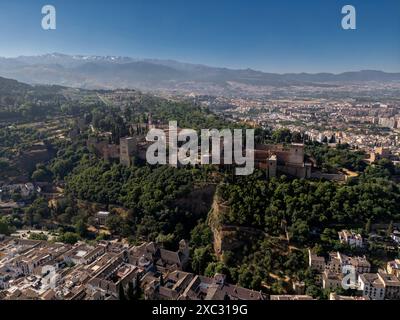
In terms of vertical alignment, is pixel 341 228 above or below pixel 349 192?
below

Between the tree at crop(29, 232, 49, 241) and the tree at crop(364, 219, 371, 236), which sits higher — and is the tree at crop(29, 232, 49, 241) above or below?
below

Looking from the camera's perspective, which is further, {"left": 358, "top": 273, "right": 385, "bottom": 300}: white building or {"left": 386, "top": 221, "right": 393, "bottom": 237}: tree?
{"left": 386, "top": 221, "right": 393, "bottom": 237}: tree

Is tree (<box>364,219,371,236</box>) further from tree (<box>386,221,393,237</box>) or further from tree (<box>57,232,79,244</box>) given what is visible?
tree (<box>57,232,79,244</box>)

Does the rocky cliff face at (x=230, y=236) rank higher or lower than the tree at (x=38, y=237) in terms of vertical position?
higher

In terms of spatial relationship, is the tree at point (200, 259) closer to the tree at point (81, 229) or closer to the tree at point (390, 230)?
the tree at point (81, 229)

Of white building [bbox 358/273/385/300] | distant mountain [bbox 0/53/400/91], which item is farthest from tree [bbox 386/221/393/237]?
distant mountain [bbox 0/53/400/91]

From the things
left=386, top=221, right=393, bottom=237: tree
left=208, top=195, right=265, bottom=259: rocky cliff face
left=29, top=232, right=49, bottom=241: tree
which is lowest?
left=29, top=232, right=49, bottom=241: tree

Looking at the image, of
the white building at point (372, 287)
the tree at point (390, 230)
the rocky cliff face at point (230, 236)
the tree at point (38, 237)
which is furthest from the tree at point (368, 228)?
the tree at point (38, 237)
